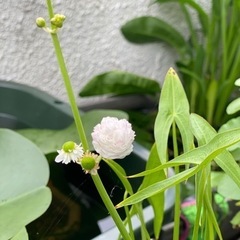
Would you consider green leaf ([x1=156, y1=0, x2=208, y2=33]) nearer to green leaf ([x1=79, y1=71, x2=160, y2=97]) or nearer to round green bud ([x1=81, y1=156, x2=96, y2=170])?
green leaf ([x1=79, y1=71, x2=160, y2=97])

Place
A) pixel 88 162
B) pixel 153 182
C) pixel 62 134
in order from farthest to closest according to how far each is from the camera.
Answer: pixel 62 134, pixel 153 182, pixel 88 162

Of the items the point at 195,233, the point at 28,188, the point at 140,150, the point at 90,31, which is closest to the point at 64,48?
the point at 90,31

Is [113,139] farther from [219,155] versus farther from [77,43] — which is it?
[77,43]

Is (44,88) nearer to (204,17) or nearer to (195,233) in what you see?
(204,17)

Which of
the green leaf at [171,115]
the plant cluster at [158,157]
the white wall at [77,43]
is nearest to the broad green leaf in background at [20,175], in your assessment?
the plant cluster at [158,157]

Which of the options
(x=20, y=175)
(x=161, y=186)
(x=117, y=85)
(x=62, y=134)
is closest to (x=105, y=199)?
(x=161, y=186)
